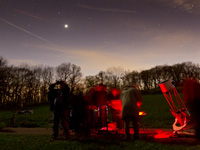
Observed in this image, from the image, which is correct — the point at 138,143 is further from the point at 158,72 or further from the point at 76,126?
the point at 158,72

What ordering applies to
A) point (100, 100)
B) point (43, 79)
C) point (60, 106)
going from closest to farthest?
point (60, 106), point (100, 100), point (43, 79)

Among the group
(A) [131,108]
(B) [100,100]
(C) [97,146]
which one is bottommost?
(C) [97,146]

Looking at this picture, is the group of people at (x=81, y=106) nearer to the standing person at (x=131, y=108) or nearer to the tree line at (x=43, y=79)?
the standing person at (x=131, y=108)

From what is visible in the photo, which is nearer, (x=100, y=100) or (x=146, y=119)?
(x=100, y=100)

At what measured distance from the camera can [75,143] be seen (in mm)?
6148

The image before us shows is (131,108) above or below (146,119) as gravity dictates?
above

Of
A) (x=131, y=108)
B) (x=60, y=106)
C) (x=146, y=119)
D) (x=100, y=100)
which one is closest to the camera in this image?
(x=131, y=108)

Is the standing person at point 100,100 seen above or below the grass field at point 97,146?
above

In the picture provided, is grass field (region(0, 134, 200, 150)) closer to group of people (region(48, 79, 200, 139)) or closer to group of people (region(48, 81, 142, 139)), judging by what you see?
group of people (region(48, 79, 200, 139))

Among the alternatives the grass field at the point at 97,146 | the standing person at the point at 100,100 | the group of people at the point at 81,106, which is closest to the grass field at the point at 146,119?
the standing person at the point at 100,100

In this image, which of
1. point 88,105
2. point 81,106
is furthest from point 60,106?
point 88,105

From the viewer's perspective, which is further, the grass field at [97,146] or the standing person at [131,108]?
the standing person at [131,108]

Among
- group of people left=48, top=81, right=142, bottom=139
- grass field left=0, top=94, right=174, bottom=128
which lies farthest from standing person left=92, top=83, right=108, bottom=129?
grass field left=0, top=94, right=174, bottom=128

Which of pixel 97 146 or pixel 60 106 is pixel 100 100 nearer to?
pixel 60 106
